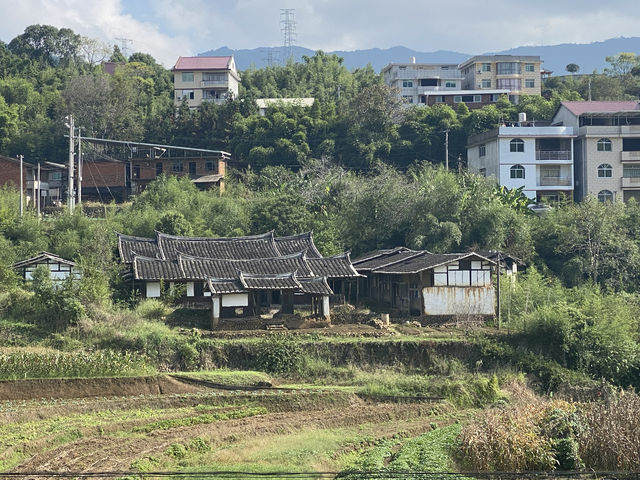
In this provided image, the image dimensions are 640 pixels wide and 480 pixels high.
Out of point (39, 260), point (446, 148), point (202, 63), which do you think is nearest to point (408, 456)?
point (39, 260)

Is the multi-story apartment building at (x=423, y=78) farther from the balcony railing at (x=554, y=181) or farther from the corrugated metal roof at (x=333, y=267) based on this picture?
the corrugated metal roof at (x=333, y=267)

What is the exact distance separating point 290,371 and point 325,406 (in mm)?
4007

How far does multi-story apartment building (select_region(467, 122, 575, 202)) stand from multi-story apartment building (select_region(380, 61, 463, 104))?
24592mm

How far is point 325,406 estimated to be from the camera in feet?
87.6

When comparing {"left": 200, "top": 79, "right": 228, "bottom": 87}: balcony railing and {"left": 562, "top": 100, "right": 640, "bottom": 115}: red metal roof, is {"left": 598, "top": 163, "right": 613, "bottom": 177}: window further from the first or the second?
{"left": 200, "top": 79, "right": 228, "bottom": 87}: balcony railing

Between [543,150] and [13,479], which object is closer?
[13,479]

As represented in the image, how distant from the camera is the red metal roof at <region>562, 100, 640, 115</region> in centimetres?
5534

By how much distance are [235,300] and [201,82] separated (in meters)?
41.3

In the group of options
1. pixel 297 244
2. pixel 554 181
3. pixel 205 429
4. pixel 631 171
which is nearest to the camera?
pixel 205 429

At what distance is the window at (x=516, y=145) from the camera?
54812mm

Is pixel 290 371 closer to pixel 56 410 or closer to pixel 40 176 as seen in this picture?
pixel 56 410

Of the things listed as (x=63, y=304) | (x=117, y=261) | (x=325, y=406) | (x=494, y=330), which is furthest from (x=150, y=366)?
(x=494, y=330)

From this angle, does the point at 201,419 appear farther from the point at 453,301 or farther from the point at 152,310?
the point at 453,301

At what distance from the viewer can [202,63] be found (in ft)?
238
